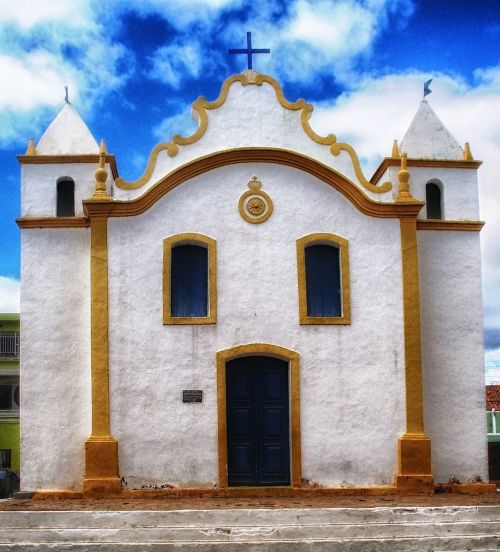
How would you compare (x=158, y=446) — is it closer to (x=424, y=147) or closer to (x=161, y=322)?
(x=161, y=322)

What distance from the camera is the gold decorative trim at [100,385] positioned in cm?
1437

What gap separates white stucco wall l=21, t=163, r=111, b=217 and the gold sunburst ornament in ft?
8.72

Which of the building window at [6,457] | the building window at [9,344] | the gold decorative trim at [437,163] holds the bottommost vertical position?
the building window at [6,457]

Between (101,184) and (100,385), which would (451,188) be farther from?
(100,385)

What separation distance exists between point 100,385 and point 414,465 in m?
5.52

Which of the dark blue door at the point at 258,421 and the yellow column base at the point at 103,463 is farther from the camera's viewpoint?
the dark blue door at the point at 258,421

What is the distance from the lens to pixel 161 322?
1489 cm

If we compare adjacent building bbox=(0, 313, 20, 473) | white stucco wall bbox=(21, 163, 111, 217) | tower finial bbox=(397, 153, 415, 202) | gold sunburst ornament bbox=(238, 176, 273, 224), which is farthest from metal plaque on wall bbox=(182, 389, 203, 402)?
adjacent building bbox=(0, 313, 20, 473)

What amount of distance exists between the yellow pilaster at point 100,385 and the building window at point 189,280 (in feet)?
3.49

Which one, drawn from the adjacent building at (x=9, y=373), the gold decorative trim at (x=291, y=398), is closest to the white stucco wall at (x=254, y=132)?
the gold decorative trim at (x=291, y=398)

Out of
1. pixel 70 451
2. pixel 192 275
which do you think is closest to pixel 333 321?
pixel 192 275

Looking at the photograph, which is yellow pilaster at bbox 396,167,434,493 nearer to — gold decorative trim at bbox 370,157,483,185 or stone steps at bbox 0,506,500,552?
gold decorative trim at bbox 370,157,483,185

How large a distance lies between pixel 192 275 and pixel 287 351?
7.04 ft

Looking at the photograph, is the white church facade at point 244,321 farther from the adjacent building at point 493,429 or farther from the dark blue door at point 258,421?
the adjacent building at point 493,429
